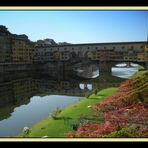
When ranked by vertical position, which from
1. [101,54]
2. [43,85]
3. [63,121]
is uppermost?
[101,54]

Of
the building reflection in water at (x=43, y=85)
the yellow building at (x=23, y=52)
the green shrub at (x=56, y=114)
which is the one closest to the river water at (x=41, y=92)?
the building reflection in water at (x=43, y=85)

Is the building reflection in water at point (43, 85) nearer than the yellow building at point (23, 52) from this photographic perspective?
No

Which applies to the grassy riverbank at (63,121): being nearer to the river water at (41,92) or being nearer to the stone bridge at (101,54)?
the river water at (41,92)

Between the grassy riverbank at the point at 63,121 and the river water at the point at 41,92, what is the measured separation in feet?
1.58

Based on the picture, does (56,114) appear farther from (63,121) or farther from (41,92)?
(41,92)

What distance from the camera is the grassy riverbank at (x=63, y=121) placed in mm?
5459

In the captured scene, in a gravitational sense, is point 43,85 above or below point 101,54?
below

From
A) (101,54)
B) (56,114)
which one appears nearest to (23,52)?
(101,54)

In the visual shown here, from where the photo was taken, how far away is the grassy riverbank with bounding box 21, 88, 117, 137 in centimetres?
546

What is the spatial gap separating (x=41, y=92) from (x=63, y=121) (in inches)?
144

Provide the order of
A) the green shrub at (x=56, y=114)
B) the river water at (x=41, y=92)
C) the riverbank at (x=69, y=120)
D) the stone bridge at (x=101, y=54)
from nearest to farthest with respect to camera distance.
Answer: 1. the riverbank at (x=69, y=120)
2. the green shrub at (x=56, y=114)
3. the stone bridge at (x=101, y=54)
4. the river water at (x=41, y=92)

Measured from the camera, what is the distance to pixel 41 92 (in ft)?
31.7

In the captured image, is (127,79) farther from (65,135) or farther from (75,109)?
(65,135)
